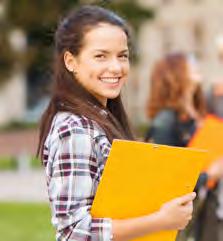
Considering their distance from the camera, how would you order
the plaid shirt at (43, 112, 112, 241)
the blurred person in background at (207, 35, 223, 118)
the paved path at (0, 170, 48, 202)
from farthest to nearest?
1. the paved path at (0, 170, 48, 202)
2. the blurred person in background at (207, 35, 223, 118)
3. the plaid shirt at (43, 112, 112, 241)

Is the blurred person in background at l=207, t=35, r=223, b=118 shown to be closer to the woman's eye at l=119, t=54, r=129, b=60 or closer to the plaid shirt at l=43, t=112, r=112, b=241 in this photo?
the woman's eye at l=119, t=54, r=129, b=60

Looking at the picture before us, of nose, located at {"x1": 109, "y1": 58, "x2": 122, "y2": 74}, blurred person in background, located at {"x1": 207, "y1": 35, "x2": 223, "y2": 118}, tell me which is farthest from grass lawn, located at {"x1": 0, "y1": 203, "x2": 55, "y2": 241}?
nose, located at {"x1": 109, "y1": 58, "x2": 122, "y2": 74}

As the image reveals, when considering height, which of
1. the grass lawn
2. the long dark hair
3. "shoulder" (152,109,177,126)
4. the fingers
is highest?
the long dark hair

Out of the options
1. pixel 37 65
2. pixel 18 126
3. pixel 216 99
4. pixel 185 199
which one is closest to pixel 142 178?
pixel 185 199

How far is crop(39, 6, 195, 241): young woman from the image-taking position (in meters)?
2.20

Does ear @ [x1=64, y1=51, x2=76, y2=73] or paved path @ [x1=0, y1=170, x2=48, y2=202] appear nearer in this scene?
ear @ [x1=64, y1=51, x2=76, y2=73]

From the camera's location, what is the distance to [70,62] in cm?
243

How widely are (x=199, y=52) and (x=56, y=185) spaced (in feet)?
115

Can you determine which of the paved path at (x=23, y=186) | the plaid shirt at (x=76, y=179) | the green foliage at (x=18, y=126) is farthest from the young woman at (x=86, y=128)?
the green foliage at (x=18, y=126)

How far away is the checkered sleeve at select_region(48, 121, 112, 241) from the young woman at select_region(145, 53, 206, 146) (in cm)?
218

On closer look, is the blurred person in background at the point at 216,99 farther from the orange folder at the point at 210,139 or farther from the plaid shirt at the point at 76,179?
the plaid shirt at the point at 76,179

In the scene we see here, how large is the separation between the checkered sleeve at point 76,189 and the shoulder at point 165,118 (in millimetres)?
2227

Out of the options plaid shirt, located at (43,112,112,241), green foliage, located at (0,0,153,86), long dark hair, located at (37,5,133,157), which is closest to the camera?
plaid shirt, located at (43,112,112,241)

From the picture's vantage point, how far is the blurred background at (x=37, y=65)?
8273 mm
